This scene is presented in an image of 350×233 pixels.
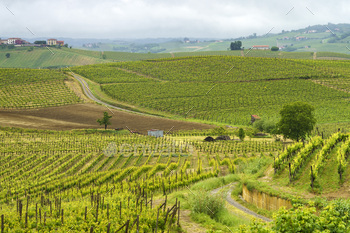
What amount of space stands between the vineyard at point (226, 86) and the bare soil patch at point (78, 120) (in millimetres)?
9041

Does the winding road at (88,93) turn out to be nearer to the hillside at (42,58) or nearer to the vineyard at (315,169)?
the vineyard at (315,169)

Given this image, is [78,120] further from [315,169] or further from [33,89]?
[315,169]

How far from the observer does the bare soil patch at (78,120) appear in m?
61.6

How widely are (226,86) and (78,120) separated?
141 feet

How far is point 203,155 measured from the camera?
3625 cm

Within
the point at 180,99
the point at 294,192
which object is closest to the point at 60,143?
the point at 294,192

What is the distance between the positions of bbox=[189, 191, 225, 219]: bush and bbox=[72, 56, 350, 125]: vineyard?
2149 inches

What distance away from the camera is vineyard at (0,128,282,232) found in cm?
1295

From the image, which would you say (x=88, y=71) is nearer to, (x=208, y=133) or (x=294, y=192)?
(x=208, y=133)

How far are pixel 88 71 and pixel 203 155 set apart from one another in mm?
87004

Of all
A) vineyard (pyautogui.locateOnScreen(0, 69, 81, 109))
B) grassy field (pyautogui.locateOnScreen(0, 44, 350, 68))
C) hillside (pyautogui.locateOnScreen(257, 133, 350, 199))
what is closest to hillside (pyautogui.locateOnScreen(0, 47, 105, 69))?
grassy field (pyautogui.locateOnScreen(0, 44, 350, 68))

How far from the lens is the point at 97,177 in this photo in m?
27.2

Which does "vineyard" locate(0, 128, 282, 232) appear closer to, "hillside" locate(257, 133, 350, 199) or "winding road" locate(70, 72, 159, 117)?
"hillside" locate(257, 133, 350, 199)

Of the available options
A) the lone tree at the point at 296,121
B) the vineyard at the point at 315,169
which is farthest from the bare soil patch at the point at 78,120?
the vineyard at the point at 315,169
